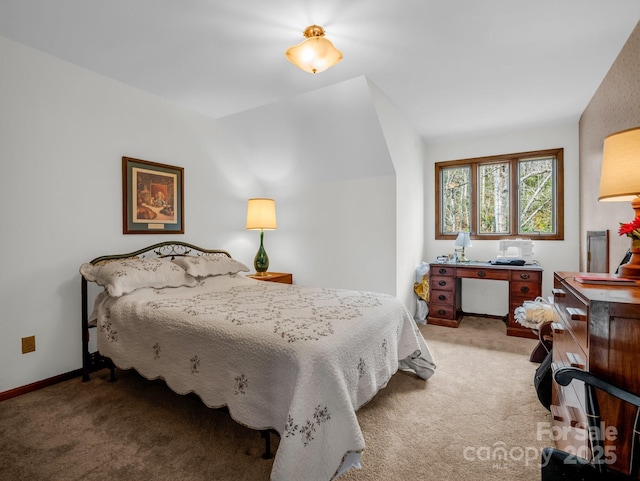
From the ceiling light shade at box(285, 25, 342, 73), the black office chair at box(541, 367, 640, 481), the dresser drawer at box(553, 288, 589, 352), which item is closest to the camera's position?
the black office chair at box(541, 367, 640, 481)

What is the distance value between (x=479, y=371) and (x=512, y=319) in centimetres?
130

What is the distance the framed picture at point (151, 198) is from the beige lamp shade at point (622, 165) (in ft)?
11.2

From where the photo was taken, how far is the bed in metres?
1.39

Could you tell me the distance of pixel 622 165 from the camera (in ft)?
4.65

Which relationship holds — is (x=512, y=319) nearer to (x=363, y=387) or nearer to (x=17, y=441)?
(x=363, y=387)

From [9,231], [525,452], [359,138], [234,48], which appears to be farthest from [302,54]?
[525,452]

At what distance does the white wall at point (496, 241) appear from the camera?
Answer: 156 inches

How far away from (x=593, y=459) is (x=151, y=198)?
11.5 ft

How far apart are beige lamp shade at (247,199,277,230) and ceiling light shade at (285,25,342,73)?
6.56 ft

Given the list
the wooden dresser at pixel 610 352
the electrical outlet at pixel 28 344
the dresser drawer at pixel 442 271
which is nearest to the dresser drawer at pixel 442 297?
the dresser drawer at pixel 442 271

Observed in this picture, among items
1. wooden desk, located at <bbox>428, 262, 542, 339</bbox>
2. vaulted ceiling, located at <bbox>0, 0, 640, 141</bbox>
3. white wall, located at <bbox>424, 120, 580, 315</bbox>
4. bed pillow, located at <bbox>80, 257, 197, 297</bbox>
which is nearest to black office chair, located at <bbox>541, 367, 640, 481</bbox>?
vaulted ceiling, located at <bbox>0, 0, 640, 141</bbox>

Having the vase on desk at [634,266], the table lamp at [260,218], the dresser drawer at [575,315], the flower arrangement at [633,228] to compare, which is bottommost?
the dresser drawer at [575,315]

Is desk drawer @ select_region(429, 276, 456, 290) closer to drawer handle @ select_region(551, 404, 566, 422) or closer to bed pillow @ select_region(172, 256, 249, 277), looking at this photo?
drawer handle @ select_region(551, 404, 566, 422)

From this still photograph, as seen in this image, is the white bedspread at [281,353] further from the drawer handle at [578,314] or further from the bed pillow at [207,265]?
the drawer handle at [578,314]
